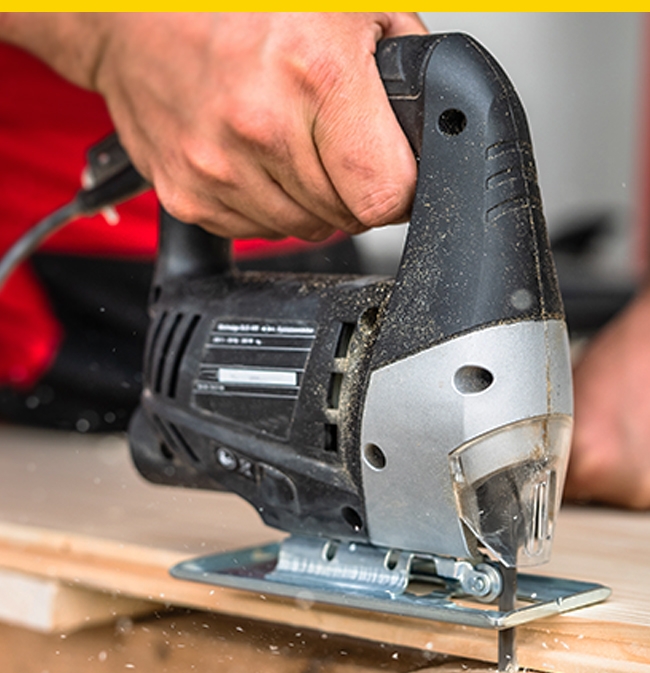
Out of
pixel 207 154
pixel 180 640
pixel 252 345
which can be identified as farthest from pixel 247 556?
pixel 207 154

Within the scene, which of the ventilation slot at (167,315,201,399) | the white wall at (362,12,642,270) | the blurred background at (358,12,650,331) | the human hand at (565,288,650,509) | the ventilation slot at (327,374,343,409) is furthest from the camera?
the white wall at (362,12,642,270)

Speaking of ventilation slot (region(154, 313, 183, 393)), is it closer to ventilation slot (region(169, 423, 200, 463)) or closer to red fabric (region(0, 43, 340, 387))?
ventilation slot (region(169, 423, 200, 463))

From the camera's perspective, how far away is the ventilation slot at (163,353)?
3.82ft

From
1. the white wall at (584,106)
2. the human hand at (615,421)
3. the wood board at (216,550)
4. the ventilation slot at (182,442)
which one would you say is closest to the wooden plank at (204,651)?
the wood board at (216,550)

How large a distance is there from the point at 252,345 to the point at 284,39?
306mm

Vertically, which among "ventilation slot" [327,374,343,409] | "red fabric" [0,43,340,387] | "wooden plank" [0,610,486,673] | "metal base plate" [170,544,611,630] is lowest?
"wooden plank" [0,610,486,673]

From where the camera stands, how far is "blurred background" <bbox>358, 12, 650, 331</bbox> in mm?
5664

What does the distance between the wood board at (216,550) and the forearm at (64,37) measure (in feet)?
1.87

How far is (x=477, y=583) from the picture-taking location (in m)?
0.92

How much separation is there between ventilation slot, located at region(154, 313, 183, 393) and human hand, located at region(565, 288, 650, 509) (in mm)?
639

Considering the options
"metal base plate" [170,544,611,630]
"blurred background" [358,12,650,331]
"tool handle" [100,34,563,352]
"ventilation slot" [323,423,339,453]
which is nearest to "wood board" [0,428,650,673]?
"metal base plate" [170,544,611,630]

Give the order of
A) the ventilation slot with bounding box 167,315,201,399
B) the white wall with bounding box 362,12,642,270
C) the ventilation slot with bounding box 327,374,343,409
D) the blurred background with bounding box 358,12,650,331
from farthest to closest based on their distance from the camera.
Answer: the white wall with bounding box 362,12,642,270, the blurred background with bounding box 358,12,650,331, the ventilation slot with bounding box 167,315,201,399, the ventilation slot with bounding box 327,374,343,409

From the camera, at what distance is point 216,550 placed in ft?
4.00

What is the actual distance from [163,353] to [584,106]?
5.66 m
